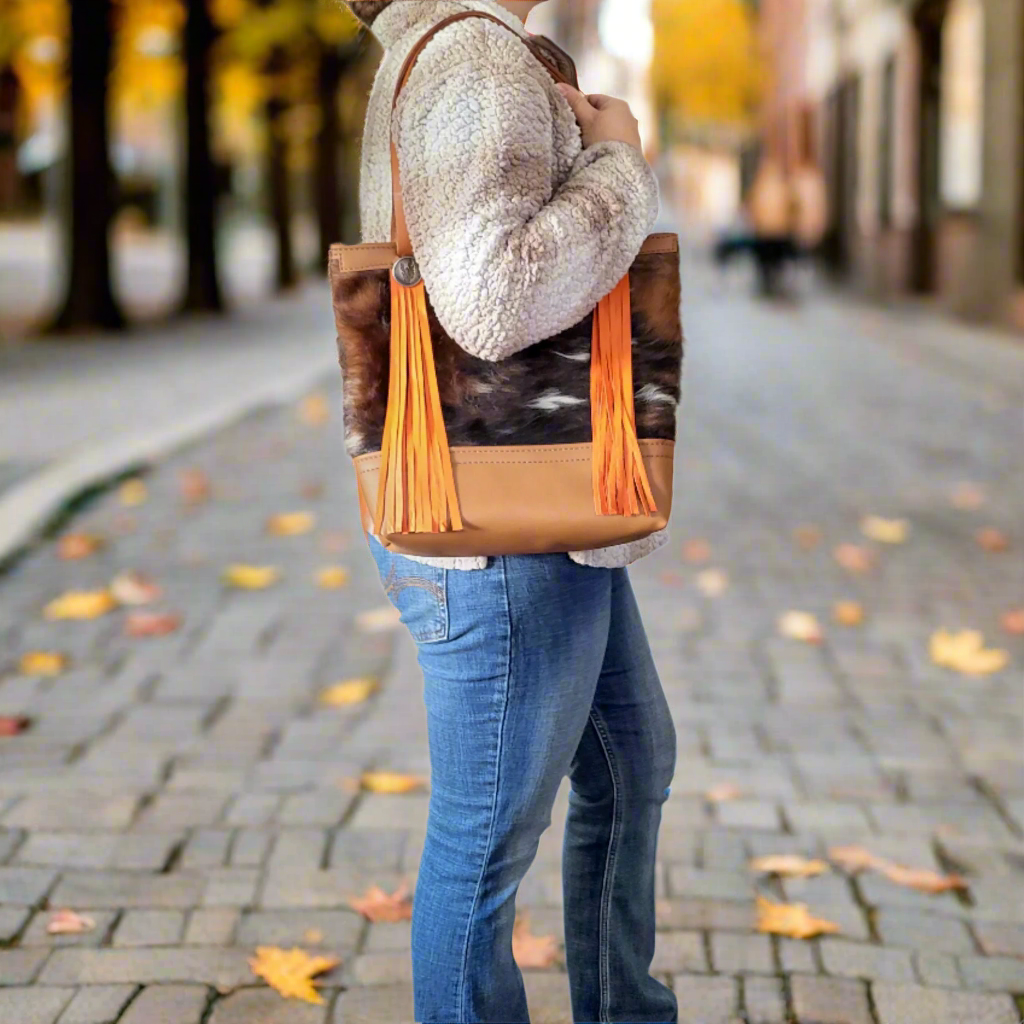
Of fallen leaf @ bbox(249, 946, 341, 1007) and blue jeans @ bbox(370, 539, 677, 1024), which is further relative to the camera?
fallen leaf @ bbox(249, 946, 341, 1007)

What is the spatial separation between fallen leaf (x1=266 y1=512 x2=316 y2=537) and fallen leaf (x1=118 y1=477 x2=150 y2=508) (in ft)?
2.32

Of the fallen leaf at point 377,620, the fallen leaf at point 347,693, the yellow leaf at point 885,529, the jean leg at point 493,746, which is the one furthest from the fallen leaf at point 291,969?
the yellow leaf at point 885,529

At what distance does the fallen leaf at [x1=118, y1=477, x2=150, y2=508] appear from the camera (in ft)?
23.7

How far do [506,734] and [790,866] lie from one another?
1604 mm

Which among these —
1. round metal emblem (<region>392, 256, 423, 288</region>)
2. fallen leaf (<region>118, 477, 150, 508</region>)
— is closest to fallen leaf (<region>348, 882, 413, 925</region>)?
round metal emblem (<region>392, 256, 423, 288</region>)

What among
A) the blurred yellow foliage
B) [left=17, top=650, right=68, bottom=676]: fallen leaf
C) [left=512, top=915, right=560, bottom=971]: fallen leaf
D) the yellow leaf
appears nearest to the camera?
[left=512, top=915, right=560, bottom=971]: fallen leaf

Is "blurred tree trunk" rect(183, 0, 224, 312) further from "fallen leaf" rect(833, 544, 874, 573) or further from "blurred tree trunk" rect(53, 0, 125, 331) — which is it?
"fallen leaf" rect(833, 544, 874, 573)

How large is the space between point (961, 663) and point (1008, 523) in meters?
2.23

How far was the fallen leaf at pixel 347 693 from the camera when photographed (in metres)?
4.53

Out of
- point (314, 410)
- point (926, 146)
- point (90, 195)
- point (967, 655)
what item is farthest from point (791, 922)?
point (926, 146)

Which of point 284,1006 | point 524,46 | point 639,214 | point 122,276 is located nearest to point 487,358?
point 639,214

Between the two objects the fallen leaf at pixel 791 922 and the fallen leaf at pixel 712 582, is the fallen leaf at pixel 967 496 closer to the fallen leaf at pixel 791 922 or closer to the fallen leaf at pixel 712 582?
the fallen leaf at pixel 712 582

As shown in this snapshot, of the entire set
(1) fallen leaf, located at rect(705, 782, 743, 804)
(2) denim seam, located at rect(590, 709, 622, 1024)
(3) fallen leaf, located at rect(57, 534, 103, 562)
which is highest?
(2) denim seam, located at rect(590, 709, 622, 1024)

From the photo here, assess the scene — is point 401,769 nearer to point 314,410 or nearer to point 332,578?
point 332,578
